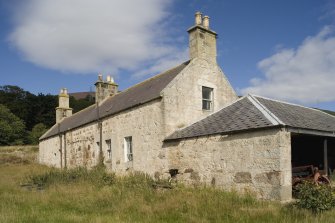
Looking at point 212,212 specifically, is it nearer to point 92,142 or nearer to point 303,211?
point 303,211

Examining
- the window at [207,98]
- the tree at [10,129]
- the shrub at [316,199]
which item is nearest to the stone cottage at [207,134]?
the window at [207,98]

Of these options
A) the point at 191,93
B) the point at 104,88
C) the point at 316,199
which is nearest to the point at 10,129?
the point at 104,88

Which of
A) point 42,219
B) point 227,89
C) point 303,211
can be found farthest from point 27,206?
point 227,89

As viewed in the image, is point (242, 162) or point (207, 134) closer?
point (242, 162)

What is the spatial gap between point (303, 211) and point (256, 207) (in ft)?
4.48

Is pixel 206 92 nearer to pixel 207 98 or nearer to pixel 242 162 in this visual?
pixel 207 98

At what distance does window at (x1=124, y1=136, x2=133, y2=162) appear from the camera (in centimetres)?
1680

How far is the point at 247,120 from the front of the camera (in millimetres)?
11367

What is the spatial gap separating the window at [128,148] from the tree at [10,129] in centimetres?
3670

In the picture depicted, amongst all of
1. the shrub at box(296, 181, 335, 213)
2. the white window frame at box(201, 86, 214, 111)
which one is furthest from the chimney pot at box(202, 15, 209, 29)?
the shrub at box(296, 181, 335, 213)

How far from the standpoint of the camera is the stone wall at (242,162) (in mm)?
9961

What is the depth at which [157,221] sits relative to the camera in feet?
27.0

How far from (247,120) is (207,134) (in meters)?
1.65

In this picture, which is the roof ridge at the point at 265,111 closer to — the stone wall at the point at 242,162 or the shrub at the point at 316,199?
the stone wall at the point at 242,162
